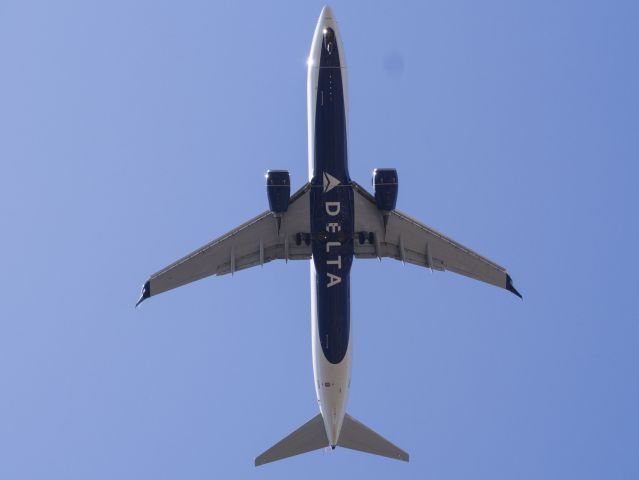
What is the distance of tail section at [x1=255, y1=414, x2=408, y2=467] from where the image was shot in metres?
42.8

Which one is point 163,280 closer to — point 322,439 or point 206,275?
point 206,275

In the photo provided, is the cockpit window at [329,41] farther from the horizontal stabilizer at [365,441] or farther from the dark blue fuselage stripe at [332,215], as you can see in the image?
the horizontal stabilizer at [365,441]

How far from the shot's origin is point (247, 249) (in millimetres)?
42375

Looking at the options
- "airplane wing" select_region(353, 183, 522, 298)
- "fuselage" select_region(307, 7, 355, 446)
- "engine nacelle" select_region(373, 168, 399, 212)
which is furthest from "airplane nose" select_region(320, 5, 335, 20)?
"airplane wing" select_region(353, 183, 522, 298)

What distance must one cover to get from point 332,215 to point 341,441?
11.6 m

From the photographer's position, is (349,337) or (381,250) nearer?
(349,337)

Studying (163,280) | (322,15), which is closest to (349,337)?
(163,280)

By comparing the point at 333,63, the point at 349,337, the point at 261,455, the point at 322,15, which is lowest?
the point at 261,455

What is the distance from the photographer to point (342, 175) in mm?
39000

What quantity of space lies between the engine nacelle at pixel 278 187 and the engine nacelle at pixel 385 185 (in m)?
3.98

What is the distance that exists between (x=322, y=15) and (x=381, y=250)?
11376 millimetres

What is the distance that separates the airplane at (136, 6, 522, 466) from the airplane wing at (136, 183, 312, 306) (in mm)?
47

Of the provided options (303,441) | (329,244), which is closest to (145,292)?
(329,244)

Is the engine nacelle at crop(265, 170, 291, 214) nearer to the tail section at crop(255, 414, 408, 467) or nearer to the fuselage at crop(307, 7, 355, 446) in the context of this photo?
the fuselage at crop(307, 7, 355, 446)
